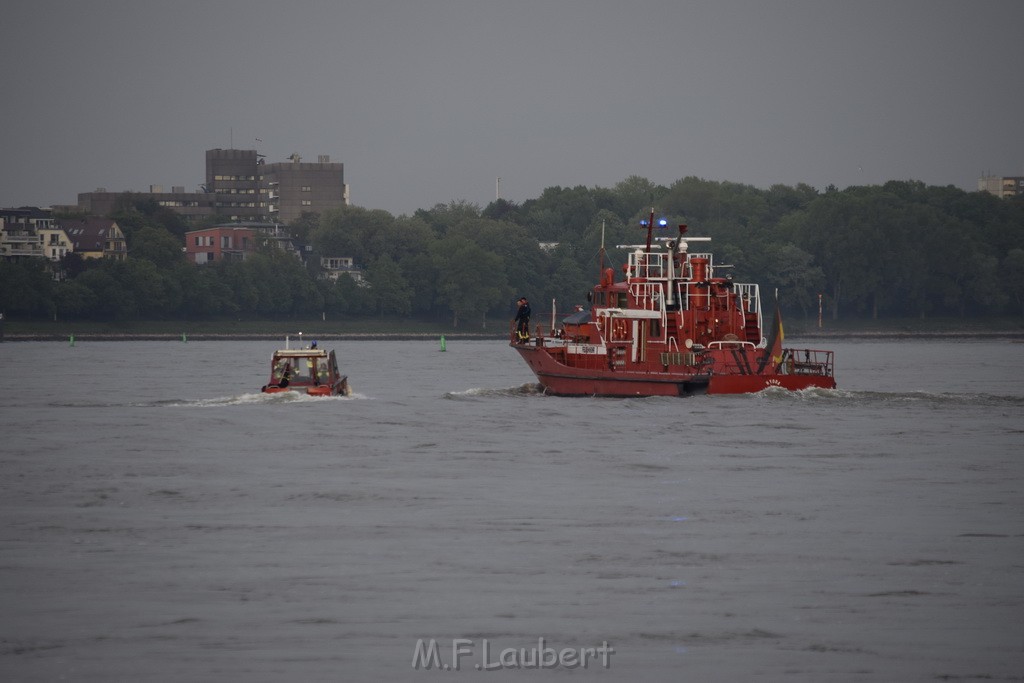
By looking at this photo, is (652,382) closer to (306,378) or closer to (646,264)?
(646,264)

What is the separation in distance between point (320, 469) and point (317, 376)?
22656 mm

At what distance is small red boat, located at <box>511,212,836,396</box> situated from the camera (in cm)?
6231

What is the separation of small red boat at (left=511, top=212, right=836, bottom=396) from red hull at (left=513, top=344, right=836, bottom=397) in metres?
0.04

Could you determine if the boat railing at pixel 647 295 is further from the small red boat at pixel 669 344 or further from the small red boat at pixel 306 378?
the small red boat at pixel 306 378

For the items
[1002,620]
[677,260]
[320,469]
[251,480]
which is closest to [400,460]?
[320,469]

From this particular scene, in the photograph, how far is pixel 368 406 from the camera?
60688 millimetres

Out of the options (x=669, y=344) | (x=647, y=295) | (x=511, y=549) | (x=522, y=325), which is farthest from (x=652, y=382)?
(x=511, y=549)

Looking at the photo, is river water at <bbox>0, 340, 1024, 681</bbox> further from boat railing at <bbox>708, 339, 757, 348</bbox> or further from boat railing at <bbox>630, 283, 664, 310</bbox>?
boat railing at <bbox>630, 283, 664, 310</bbox>

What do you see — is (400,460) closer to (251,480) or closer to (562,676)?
(251,480)

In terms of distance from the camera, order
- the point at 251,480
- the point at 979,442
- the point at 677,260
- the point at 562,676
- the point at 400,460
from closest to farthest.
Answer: the point at 562,676 < the point at 251,480 < the point at 400,460 < the point at 979,442 < the point at 677,260

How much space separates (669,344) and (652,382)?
346 centimetres

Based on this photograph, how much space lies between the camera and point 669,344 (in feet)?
214

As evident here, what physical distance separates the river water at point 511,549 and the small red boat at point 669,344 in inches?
338

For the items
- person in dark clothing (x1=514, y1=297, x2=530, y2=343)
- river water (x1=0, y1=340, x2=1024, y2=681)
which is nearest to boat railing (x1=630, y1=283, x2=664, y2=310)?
person in dark clothing (x1=514, y1=297, x2=530, y2=343)
